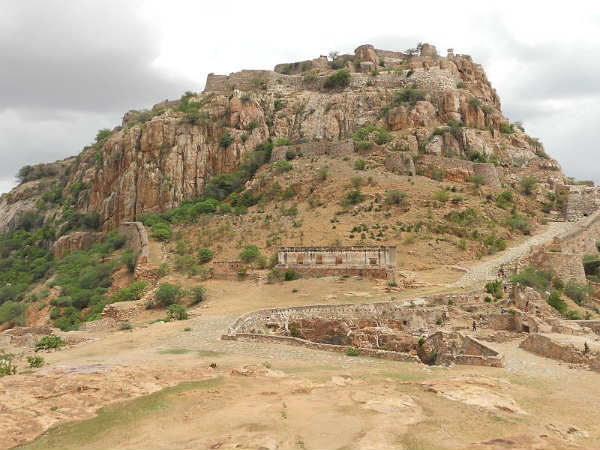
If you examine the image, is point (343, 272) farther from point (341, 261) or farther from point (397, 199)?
point (397, 199)

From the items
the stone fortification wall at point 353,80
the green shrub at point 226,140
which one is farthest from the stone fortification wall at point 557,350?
the stone fortification wall at point 353,80

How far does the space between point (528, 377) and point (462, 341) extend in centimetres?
367

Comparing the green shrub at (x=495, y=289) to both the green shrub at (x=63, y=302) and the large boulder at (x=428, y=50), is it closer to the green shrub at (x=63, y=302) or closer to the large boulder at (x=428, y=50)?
the green shrub at (x=63, y=302)

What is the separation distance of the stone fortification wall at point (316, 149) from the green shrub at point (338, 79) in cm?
1125

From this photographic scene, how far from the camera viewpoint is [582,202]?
120 ft

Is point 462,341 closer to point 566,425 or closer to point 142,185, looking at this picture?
point 566,425

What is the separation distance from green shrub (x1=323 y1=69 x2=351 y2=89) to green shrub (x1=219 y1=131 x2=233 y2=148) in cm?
1260

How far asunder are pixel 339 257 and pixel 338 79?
29.4m

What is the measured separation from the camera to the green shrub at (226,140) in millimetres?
44219

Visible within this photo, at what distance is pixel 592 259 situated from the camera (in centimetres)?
2731

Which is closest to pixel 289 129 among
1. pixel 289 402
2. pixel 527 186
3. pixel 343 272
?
pixel 527 186

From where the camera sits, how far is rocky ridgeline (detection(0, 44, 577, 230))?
4231 cm

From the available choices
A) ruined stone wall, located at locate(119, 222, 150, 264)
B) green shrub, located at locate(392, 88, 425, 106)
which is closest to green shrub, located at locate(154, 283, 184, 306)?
ruined stone wall, located at locate(119, 222, 150, 264)

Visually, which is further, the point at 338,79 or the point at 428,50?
the point at 428,50
